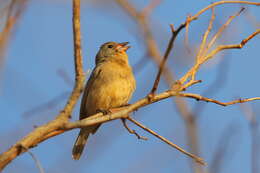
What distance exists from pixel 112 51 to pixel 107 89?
1223 millimetres

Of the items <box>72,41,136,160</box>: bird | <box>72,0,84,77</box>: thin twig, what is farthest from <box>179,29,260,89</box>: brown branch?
<box>72,41,136,160</box>: bird

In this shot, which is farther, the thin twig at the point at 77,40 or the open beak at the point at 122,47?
the open beak at the point at 122,47

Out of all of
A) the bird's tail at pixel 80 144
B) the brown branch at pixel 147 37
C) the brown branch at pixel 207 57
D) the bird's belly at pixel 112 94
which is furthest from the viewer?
the bird's tail at pixel 80 144

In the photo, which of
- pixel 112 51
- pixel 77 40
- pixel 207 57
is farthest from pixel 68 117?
pixel 112 51

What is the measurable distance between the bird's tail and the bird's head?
1.33 m

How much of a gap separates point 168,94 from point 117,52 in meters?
4.18

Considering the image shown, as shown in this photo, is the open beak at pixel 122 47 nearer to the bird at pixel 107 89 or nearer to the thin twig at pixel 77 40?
the bird at pixel 107 89

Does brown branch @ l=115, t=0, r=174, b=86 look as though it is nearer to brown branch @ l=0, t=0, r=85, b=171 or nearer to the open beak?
brown branch @ l=0, t=0, r=85, b=171

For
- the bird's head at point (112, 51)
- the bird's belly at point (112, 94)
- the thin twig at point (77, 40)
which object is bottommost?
the thin twig at point (77, 40)

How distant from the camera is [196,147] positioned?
1.93 m

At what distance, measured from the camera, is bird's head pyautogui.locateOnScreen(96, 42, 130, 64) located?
7152 millimetres

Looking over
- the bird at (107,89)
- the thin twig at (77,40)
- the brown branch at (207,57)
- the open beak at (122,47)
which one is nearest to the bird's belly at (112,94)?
the bird at (107,89)

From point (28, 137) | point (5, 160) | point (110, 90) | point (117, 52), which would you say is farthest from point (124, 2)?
point (117, 52)

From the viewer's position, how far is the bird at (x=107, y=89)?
632 cm
